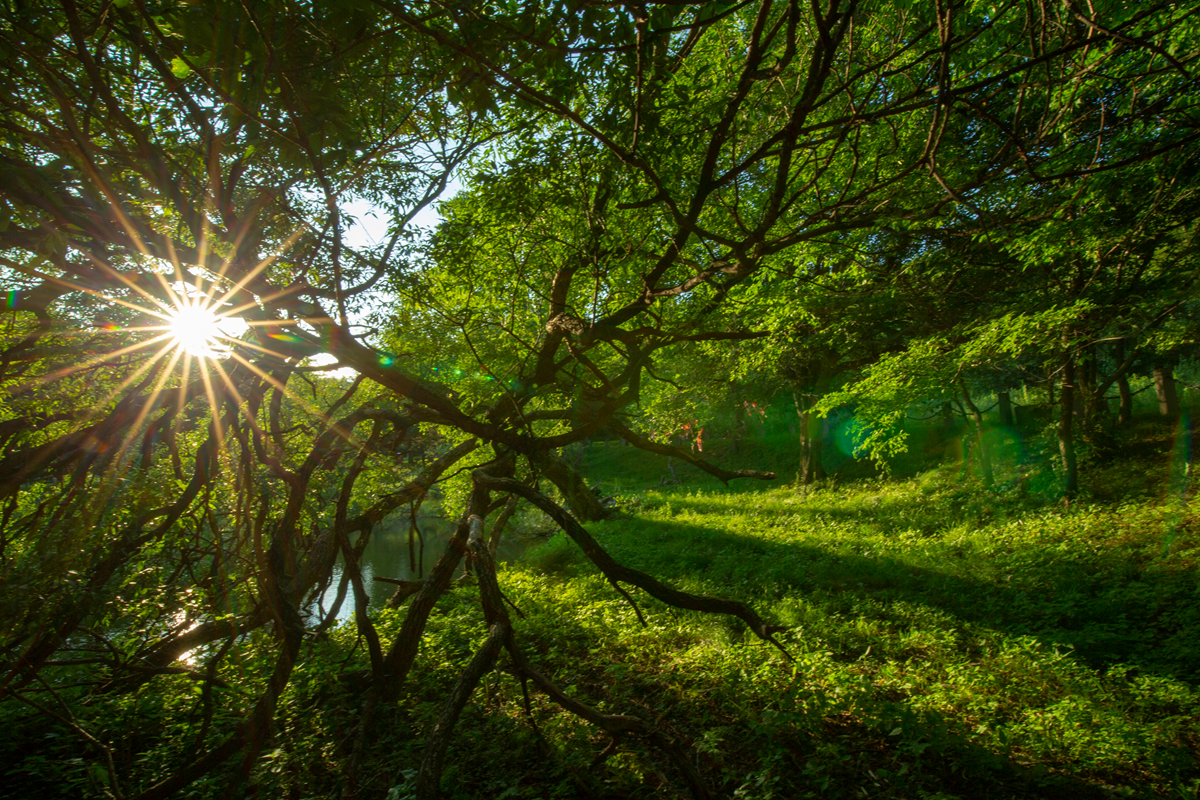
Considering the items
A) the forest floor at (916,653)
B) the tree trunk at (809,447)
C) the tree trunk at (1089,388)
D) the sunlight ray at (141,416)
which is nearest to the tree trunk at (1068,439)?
the forest floor at (916,653)

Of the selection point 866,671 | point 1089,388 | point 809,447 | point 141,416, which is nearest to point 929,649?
point 866,671

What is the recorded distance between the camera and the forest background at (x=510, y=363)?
3.00m

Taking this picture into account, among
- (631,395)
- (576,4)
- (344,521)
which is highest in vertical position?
(576,4)

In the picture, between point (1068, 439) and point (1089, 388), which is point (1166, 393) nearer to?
point (1089, 388)

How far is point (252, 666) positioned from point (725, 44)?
8247mm

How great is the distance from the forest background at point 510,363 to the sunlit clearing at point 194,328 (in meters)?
0.03

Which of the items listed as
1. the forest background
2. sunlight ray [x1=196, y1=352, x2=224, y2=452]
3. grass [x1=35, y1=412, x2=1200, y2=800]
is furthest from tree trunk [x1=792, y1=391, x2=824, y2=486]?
sunlight ray [x1=196, y1=352, x2=224, y2=452]

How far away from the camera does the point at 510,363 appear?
23.6 feet

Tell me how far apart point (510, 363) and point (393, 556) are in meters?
14.1

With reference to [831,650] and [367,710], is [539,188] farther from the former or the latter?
[831,650]

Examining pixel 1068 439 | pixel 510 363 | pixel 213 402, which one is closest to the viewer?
pixel 213 402

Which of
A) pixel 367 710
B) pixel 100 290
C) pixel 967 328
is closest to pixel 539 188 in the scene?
pixel 100 290

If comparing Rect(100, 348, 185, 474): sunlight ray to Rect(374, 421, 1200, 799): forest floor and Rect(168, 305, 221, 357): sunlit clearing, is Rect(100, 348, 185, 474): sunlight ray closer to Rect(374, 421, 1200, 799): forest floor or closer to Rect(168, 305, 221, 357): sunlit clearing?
Rect(168, 305, 221, 357): sunlit clearing

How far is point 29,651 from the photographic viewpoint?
3217mm
